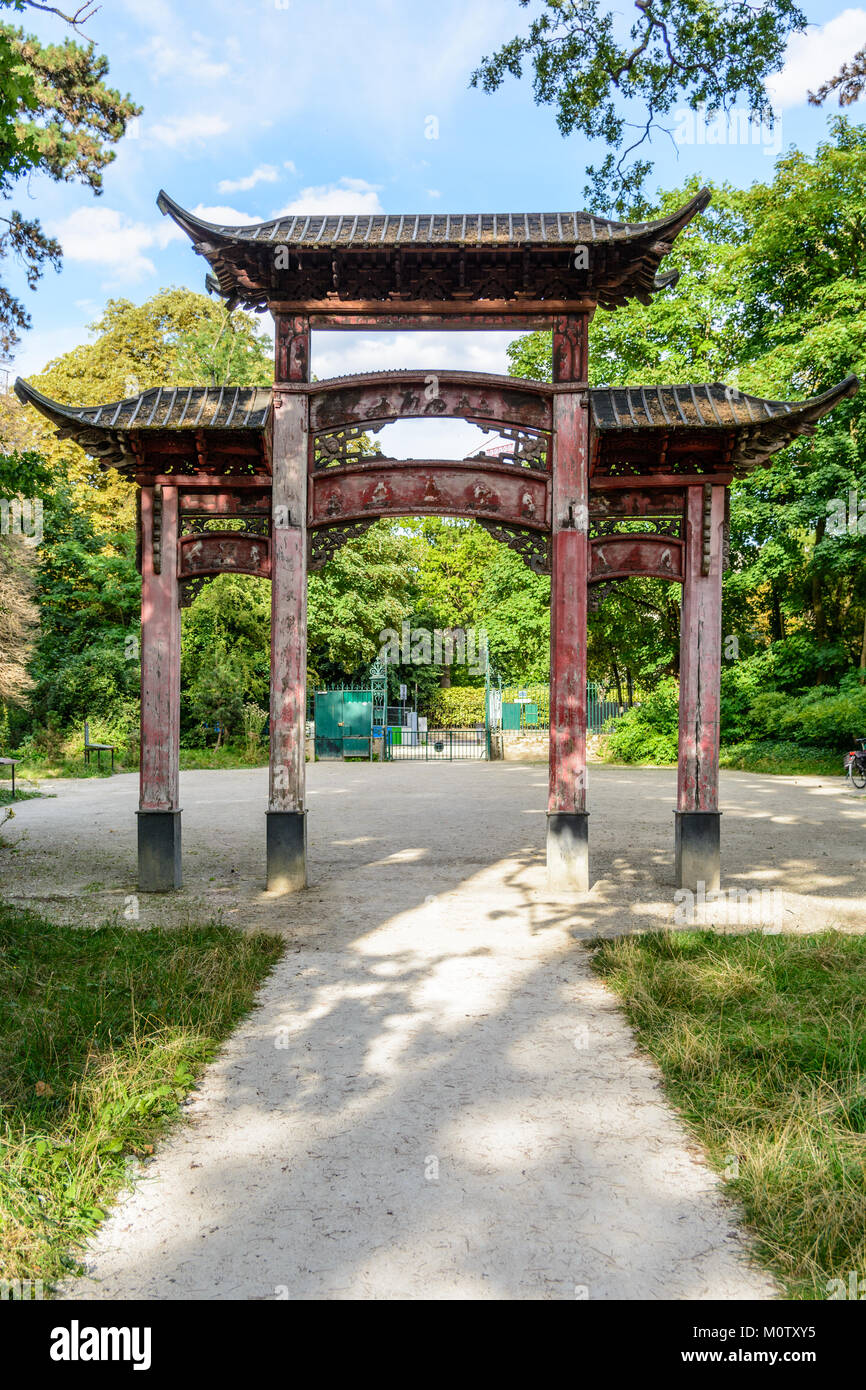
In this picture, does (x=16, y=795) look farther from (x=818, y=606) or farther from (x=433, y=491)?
(x=818, y=606)

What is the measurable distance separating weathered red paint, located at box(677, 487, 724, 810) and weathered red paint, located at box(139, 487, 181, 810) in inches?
205

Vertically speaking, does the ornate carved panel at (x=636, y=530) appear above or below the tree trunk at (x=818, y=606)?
below

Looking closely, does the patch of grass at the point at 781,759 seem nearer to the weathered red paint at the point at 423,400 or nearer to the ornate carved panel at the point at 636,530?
the ornate carved panel at the point at 636,530

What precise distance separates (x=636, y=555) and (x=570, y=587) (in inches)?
33.9

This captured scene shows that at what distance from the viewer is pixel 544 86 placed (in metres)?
10.0

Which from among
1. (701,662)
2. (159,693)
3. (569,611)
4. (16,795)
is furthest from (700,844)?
(16,795)

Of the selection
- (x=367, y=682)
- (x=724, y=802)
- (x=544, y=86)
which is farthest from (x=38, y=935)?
(x=367, y=682)

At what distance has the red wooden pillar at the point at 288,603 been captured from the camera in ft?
28.4

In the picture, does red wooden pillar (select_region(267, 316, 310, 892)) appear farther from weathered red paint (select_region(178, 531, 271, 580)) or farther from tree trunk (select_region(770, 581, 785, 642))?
tree trunk (select_region(770, 581, 785, 642))

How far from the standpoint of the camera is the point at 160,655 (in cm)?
875

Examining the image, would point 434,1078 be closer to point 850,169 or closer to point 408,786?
point 408,786

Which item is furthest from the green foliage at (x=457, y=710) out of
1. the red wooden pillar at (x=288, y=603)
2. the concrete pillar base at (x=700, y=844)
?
the red wooden pillar at (x=288, y=603)

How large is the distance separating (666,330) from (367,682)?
17876 mm

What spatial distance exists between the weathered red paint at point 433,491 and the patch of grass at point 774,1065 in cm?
442
